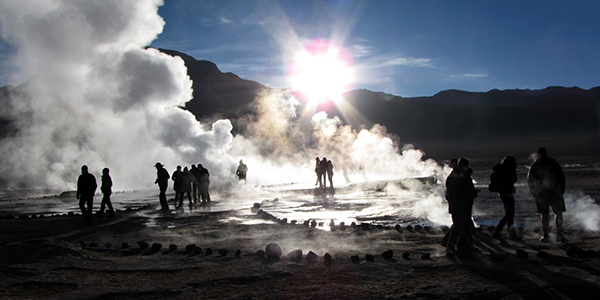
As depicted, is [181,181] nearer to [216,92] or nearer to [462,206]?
[462,206]

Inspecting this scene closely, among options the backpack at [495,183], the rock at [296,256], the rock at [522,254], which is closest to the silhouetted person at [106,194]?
the rock at [296,256]

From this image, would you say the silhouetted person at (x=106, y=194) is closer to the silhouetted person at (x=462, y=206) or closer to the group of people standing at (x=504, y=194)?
the group of people standing at (x=504, y=194)

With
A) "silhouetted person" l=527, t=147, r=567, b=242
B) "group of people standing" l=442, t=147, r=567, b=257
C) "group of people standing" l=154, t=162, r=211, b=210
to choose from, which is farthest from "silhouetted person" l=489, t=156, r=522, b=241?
"group of people standing" l=154, t=162, r=211, b=210

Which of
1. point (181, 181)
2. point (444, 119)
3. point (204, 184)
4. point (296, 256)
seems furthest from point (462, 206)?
point (444, 119)

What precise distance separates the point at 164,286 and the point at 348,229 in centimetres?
493

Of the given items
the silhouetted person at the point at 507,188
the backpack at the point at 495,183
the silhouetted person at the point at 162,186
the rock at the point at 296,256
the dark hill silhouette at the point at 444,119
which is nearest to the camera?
the rock at the point at 296,256

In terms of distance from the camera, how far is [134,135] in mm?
47656

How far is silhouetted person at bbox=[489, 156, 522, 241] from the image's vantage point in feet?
23.9

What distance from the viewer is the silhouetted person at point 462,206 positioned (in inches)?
→ 239

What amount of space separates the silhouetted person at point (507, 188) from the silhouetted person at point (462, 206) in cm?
154

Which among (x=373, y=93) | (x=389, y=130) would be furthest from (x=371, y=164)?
(x=373, y=93)

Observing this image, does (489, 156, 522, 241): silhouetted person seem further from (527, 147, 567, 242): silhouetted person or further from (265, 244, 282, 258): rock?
(265, 244, 282, 258): rock

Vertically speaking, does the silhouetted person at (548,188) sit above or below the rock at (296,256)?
above

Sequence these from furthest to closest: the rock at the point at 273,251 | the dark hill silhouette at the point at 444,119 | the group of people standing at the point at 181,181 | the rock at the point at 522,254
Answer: the dark hill silhouette at the point at 444,119 < the group of people standing at the point at 181,181 < the rock at the point at 273,251 < the rock at the point at 522,254
